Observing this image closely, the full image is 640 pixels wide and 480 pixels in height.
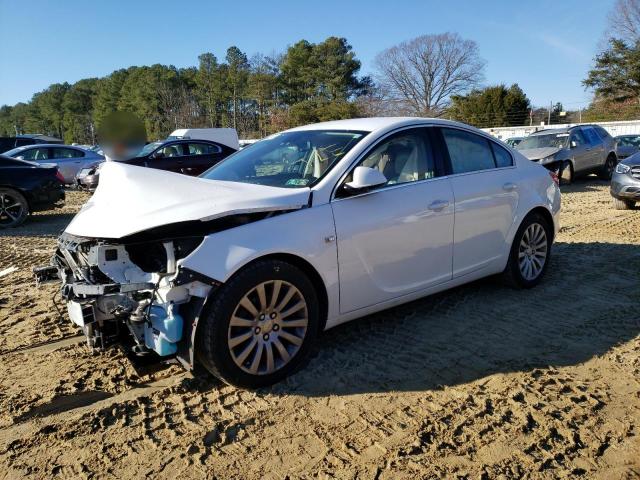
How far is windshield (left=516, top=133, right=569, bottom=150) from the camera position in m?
14.6

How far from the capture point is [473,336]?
396cm

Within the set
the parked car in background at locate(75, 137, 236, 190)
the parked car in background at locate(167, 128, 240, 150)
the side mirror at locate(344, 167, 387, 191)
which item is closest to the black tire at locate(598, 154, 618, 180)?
the parked car in background at locate(75, 137, 236, 190)

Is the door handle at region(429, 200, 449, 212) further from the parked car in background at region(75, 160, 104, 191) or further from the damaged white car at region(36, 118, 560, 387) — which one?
the parked car in background at region(75, 160, 104, 191)

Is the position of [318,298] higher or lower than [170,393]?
higher

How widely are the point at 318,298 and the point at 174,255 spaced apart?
102cm

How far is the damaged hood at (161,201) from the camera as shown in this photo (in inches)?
118

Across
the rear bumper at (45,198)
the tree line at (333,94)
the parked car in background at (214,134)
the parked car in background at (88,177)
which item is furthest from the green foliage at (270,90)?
the rear bumper at (45,198)

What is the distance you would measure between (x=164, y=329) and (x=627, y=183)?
9.41m

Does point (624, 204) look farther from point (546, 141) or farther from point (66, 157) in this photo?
point (66, 157)

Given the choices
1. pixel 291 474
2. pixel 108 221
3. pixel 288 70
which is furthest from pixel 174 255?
pixel 288 70

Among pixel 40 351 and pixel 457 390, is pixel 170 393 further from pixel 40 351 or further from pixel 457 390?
pixel 457 390

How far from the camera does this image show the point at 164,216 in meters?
2.98

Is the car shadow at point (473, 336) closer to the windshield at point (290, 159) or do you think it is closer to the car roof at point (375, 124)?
the windshield at point (290, 159)

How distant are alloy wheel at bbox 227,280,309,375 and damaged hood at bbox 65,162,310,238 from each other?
54 centimetres
